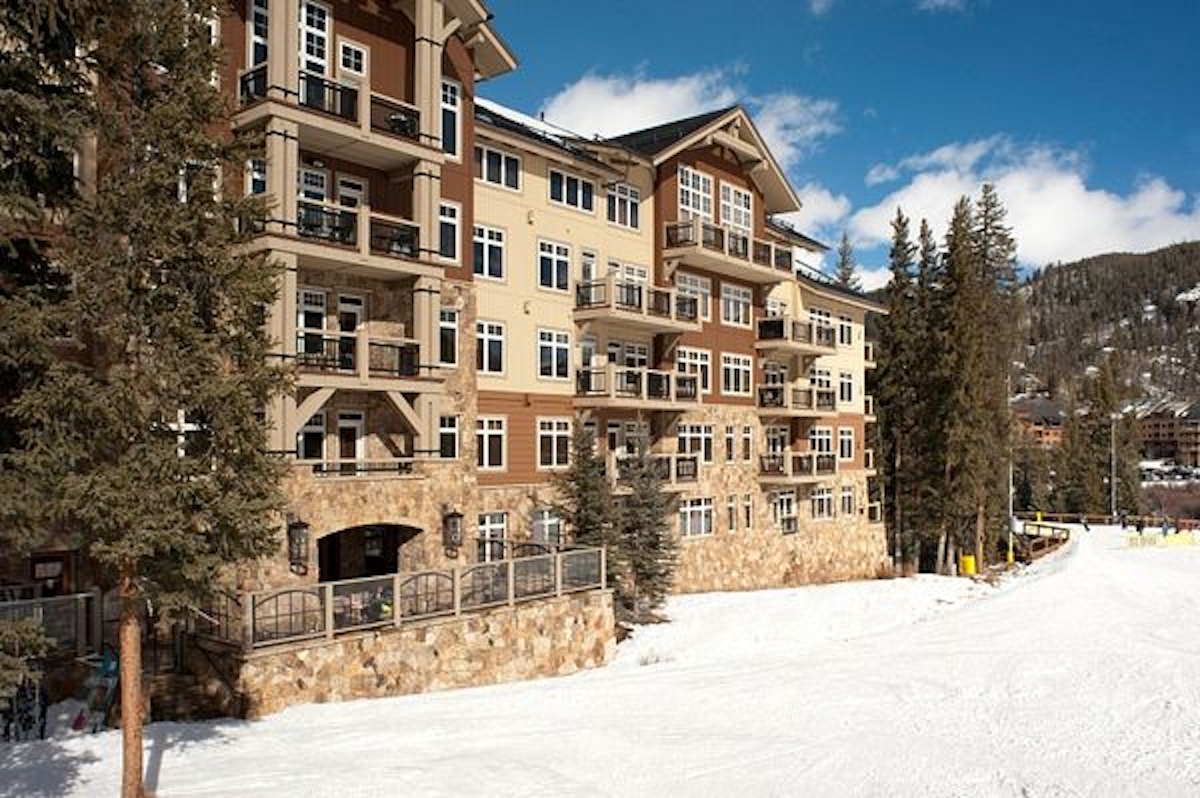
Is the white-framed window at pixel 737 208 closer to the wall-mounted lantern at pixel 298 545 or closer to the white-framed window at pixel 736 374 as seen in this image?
the white-framed window at pixel 736 374

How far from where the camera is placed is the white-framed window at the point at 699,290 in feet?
108

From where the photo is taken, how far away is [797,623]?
90.9 ft

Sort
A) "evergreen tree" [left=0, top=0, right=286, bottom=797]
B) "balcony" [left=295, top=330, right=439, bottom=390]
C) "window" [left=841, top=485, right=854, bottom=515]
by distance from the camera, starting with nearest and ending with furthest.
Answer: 1. "evergreen tree" [left=0, top=0, right=286, bottom=797]
2. "balcony" [left=295, top=330, right=439, bottom=390]
3. "window" [left=841, top=485, right=854, bottom=515]

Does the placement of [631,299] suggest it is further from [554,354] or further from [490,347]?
[490,347]

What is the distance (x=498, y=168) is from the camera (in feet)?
86.9

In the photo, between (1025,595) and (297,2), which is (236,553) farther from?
→ (1025,595)

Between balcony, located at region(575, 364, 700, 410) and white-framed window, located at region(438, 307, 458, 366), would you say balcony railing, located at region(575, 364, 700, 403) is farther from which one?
white-framed window, located at region(438, 307, 458, 366)

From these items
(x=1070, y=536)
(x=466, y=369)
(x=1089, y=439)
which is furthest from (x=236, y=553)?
(x=1089, y=439)

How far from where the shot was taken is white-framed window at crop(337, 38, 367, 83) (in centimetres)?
2095

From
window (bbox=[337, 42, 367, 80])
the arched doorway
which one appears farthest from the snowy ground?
window (bbox=[337, 42, 367, 80])

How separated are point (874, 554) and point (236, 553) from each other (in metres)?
37.4

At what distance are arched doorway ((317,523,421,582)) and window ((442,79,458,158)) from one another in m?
9.85

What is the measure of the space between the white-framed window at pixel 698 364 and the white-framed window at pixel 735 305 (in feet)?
6.22

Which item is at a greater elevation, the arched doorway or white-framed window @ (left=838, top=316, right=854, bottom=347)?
white-framed window @ (left=838, top=316, right=854, bottom=347)
